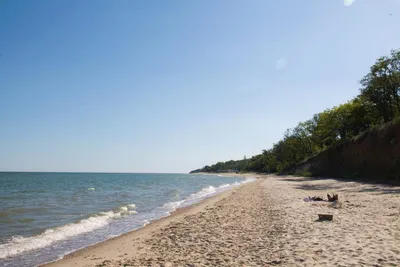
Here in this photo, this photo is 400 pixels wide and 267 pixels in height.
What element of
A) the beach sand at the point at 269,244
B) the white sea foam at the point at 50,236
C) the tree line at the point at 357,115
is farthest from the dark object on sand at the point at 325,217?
the tree line at the point at 357,115

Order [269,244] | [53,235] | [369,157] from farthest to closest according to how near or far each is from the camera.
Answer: [369,157] < [53,235] < [269,244]

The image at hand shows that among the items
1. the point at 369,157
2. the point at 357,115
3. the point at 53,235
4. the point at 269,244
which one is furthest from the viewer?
the point at 357,115

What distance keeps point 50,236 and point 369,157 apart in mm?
44175

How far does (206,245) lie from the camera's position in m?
10.0

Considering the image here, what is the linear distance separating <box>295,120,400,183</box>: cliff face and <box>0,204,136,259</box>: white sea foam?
3155cm

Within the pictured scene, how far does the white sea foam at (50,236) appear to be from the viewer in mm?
11633

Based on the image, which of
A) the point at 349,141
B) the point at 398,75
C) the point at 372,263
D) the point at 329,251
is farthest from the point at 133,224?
the point at 349,141

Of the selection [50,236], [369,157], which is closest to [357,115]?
[369,157]

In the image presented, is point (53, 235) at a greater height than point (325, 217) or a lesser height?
lesser

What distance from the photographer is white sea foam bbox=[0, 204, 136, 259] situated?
11633 mm

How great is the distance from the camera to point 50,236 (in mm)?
13797

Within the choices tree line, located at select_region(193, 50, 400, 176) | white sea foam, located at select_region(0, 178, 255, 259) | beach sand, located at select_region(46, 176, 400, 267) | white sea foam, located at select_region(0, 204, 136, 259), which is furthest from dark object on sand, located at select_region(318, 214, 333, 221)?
tree line, located at select_region(193, 50, 400, 176)

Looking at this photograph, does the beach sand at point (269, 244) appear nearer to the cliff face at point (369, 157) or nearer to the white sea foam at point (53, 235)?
the white sea foam at point (53, 235)

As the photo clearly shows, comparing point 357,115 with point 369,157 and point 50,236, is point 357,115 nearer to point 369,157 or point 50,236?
point 369,157
